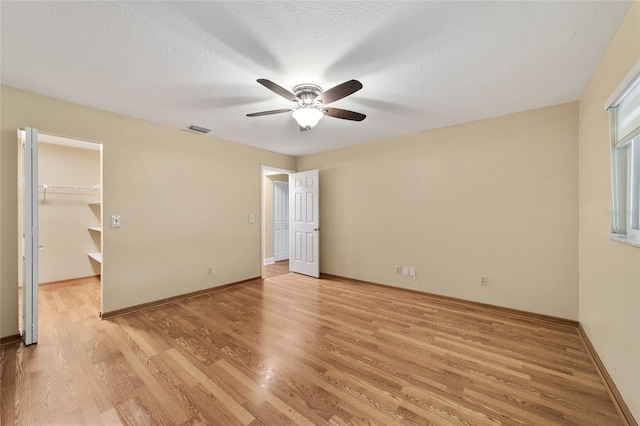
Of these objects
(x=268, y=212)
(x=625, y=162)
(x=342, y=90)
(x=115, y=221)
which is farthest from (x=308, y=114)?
(x=268, y=212)

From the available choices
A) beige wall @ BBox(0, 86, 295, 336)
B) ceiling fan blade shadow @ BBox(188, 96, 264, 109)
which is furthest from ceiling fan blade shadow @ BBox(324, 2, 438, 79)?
beige wall @ BBox(0, 86, 295, 336)

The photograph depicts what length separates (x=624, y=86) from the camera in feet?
5.31

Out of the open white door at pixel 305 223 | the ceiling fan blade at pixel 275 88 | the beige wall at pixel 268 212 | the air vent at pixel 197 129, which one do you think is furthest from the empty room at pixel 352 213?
the beige wall at pixel 268 212

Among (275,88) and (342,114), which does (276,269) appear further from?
(275,88)

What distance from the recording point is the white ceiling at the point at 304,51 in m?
1.57

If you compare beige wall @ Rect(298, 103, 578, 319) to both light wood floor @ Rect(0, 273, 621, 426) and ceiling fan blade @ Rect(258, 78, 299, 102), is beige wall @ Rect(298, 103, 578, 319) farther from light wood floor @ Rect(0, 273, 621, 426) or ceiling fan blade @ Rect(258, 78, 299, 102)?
ceiling fan blade @ Rect(258, 78, 299, 102)

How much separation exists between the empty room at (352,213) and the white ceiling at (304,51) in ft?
A: 0.06

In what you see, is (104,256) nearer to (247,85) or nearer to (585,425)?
(247,85)

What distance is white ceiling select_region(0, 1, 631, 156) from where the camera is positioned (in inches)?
61.7

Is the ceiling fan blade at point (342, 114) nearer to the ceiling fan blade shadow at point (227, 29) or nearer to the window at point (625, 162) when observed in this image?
the ceiling fan blade shadow at point (227, 29)

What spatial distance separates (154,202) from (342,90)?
307cm

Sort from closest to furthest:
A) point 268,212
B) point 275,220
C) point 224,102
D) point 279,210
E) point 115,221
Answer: point 224,102, point 115,221, point 268,212, point 275,220, point 279,210

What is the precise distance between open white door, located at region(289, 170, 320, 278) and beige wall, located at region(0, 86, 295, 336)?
3.00 feet

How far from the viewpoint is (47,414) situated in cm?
164
